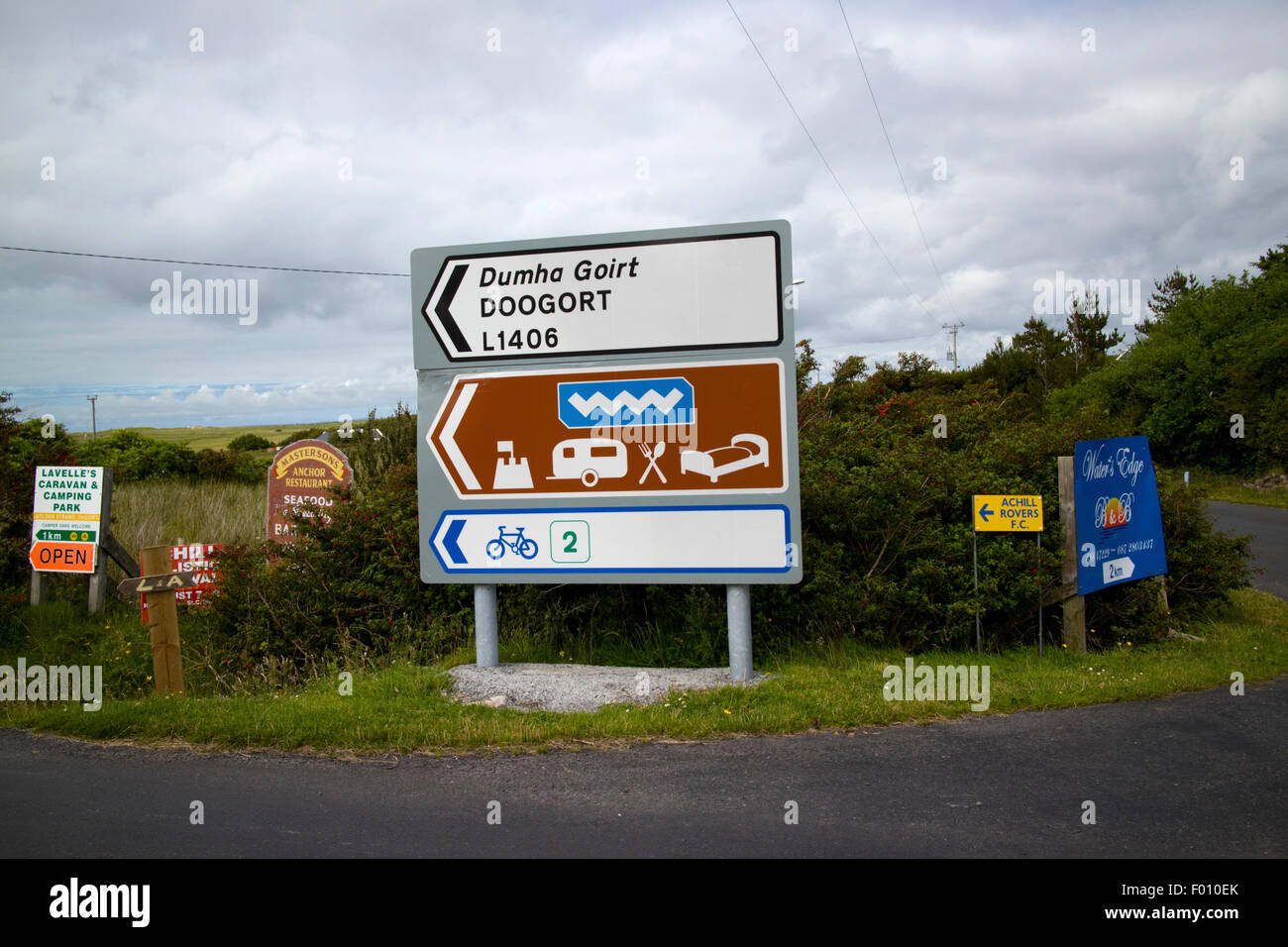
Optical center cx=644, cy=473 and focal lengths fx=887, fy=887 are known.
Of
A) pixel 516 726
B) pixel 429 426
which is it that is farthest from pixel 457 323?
pixel 516 726

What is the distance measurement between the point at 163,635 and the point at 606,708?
4249mm

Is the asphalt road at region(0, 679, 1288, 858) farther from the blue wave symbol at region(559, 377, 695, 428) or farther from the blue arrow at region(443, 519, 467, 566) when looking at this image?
the blue wave symbol at region(559, 377, 695, 428)

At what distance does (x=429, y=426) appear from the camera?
25.6 feet

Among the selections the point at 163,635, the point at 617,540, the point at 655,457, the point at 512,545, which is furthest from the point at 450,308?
the point at 163,635

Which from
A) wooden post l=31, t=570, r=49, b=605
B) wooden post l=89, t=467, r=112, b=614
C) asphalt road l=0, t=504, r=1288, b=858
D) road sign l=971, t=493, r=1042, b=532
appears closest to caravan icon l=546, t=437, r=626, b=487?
asphalt road l=0, t=504, r=1288, b=858

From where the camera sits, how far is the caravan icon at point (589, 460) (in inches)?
294

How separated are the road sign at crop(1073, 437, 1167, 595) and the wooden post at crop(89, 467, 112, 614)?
11.7 m

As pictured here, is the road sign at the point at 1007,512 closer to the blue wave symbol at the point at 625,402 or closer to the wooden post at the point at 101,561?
the blue wave symbol at the point at 625,402

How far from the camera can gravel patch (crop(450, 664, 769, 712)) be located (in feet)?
21.9

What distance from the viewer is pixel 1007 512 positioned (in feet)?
27.6

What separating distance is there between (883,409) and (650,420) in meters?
5.27

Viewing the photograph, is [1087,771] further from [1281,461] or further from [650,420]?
[1281,461]

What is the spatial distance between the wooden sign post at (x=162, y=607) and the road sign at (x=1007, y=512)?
7154 mm
